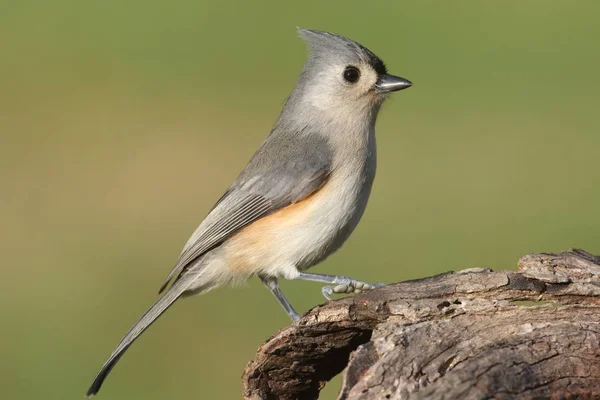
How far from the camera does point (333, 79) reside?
240 inches

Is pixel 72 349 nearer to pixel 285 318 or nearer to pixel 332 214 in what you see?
pixel 285 318

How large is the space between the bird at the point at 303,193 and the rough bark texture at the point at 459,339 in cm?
70

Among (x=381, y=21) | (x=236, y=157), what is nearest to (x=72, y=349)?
(x=236, y=157)

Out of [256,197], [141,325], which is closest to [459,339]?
[256,197]

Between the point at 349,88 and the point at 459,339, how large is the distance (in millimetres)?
2195

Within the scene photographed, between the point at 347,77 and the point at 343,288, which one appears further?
the point at 347,77

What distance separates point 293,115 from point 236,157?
6522 mm

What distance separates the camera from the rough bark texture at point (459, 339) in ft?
13.5

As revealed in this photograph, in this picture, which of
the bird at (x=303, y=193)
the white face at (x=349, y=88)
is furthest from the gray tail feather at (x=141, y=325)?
the white face at (x=349, y=88)

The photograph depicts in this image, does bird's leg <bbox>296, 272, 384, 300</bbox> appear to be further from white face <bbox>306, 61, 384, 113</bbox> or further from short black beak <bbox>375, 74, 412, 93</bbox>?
short black beak <bbox>375, 74, 412, 93</bbox>

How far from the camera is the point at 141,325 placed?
224 inches

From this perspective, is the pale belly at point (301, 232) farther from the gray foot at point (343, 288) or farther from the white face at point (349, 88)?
the white face at point (349, 88)

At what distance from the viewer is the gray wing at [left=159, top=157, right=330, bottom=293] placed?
565cm

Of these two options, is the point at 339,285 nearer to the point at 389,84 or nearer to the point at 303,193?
the point at 303,193
